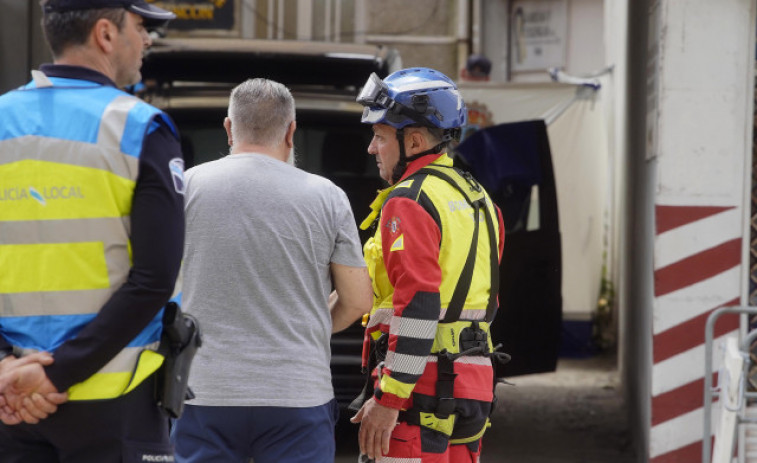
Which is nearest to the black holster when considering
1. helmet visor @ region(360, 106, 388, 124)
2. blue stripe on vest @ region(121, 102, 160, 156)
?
blue stripe on vest @ region(121, 102, 160, 156)

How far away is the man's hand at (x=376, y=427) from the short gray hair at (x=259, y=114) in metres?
0.86

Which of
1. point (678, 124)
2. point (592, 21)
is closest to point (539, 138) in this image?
point (678, 124)

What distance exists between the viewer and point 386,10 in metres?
17.9

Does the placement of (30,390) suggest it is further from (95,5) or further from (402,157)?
(402,157)

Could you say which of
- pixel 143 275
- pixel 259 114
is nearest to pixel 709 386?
pixel 259 114

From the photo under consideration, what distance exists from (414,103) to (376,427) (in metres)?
1.01

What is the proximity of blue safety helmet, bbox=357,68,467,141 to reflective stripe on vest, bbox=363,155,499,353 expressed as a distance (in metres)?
0.14

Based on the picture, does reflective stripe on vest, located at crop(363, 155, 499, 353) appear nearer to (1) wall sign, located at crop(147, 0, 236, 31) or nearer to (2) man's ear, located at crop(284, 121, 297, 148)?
(2) man's ear, located at crop(284, 121, 297, 148)

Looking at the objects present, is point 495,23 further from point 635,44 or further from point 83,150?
point 83,150

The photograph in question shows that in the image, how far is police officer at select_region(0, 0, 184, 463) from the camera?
2.73 m

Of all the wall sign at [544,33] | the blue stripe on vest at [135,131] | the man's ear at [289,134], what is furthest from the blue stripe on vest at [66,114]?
the wall sign at [544,33]

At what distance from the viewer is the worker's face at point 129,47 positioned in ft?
9.48

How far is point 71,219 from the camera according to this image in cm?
274

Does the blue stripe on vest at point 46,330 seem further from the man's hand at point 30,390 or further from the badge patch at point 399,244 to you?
the badge patch at point 399,244
